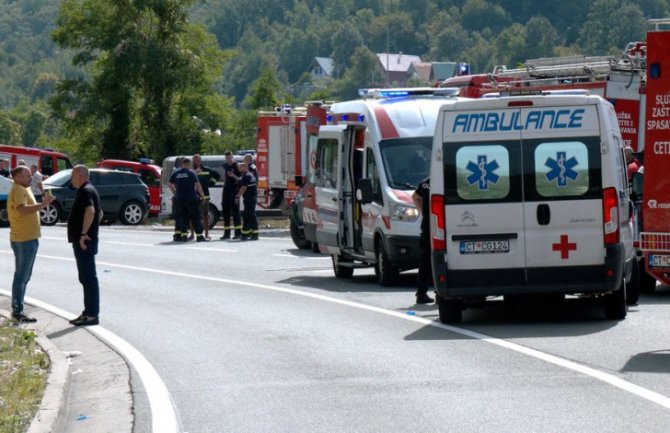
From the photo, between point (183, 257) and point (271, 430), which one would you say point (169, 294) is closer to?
point (183, 257)

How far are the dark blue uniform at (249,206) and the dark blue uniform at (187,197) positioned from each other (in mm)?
982

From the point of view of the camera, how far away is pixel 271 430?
870 centimetres

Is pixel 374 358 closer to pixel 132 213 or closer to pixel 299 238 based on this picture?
pixel 299 238

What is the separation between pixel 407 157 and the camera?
61.7ft

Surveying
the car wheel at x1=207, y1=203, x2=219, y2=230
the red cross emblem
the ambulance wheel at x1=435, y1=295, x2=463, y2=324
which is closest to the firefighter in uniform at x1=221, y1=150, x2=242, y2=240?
the car wheel at x1=207, y1=203, x2=219, y2=230

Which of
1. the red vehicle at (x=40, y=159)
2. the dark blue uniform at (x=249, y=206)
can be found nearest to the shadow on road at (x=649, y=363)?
the dark blue uniform at (x=249, y=206)

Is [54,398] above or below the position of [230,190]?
below

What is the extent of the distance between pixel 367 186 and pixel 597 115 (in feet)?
16.6

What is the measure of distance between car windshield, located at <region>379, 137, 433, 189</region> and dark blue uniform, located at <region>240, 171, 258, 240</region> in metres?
10.8

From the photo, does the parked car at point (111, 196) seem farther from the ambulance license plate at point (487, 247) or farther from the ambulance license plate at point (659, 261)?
the ambulance license plate at point (659, 261)

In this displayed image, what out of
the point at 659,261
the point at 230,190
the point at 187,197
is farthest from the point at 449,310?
the point at 230,190

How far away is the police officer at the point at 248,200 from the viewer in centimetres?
2939

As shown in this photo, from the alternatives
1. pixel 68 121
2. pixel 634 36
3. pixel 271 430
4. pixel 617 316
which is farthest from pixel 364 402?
pixel 634 36

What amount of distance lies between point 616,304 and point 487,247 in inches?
58.2
